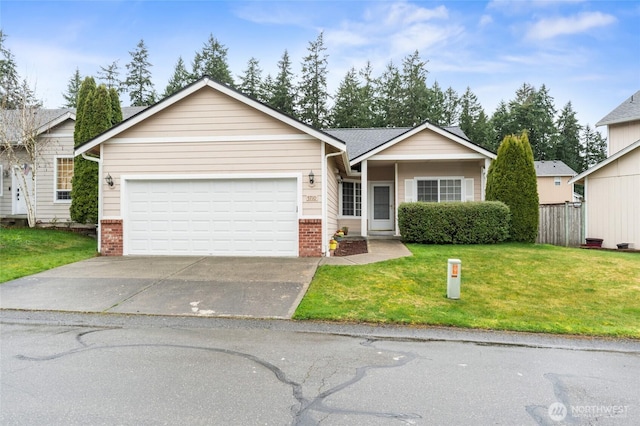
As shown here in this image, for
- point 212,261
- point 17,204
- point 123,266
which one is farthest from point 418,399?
point 17,204

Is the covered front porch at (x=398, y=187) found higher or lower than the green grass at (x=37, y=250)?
higher

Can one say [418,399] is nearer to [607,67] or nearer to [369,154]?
[369,154]

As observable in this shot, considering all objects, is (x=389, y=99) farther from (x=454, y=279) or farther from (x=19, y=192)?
(x=454, y=279)

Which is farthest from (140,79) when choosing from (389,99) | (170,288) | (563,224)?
(563,224)

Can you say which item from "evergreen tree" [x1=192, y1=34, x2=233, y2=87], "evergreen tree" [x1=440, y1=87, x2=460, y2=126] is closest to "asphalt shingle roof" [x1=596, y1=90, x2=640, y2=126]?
"evergreen tree" [x1=440, y1=87, x2=460, y2=126]

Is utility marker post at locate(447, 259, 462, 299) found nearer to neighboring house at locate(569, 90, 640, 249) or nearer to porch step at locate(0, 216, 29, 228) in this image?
neighboring house at locate(569, 90, 640, 249)

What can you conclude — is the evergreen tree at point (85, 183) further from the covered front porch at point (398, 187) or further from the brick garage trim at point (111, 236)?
the covered front porch at point (398, 187)

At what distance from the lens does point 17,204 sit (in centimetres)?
1650

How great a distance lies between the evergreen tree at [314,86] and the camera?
40.5 m

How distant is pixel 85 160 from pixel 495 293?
1455cm

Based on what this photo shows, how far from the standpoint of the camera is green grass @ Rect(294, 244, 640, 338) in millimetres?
5621

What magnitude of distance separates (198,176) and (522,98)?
192 ft

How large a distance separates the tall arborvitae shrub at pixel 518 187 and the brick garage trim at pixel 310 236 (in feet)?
22.2

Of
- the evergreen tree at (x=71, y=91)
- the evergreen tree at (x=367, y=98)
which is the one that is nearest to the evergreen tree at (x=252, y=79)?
the evergreen tree at (x=367, y=98)
